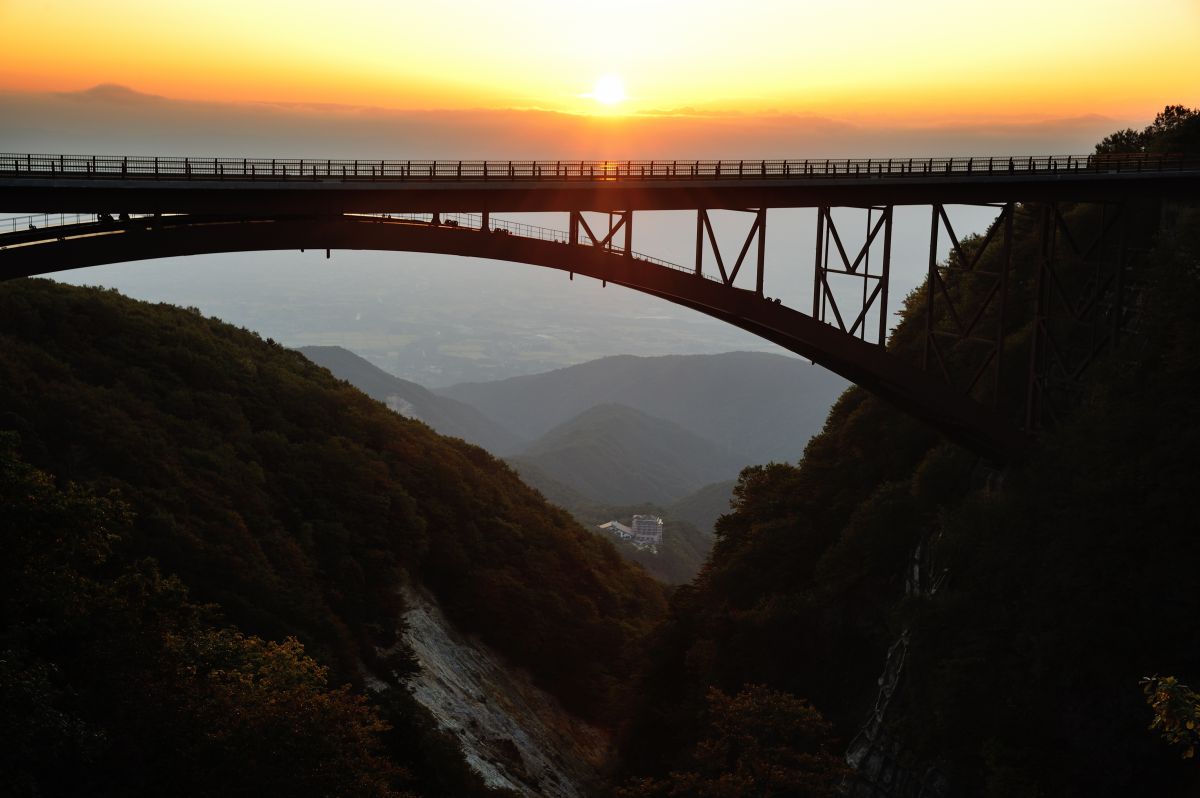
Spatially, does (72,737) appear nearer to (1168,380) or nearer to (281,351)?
(1168,380)

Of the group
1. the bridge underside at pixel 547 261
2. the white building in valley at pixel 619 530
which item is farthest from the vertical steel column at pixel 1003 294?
the white building in valley at pixel 619 530

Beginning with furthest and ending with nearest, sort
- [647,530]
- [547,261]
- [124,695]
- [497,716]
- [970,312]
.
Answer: [647,530] → [970,312] → [497,716] → [547,261] → [124,695]

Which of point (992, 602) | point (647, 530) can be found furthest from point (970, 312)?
point (647, 530)

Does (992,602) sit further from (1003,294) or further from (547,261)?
(547,261)

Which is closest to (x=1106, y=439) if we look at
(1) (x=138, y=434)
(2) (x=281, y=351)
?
(1) (x=138, y=434)

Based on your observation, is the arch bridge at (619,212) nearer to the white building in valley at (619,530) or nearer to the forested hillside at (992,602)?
the forested hillside at (992,602)

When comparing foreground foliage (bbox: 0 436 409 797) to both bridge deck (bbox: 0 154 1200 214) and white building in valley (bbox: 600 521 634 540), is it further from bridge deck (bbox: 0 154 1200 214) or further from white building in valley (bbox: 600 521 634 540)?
white building in valley (bbox: 600 521 634 540)
